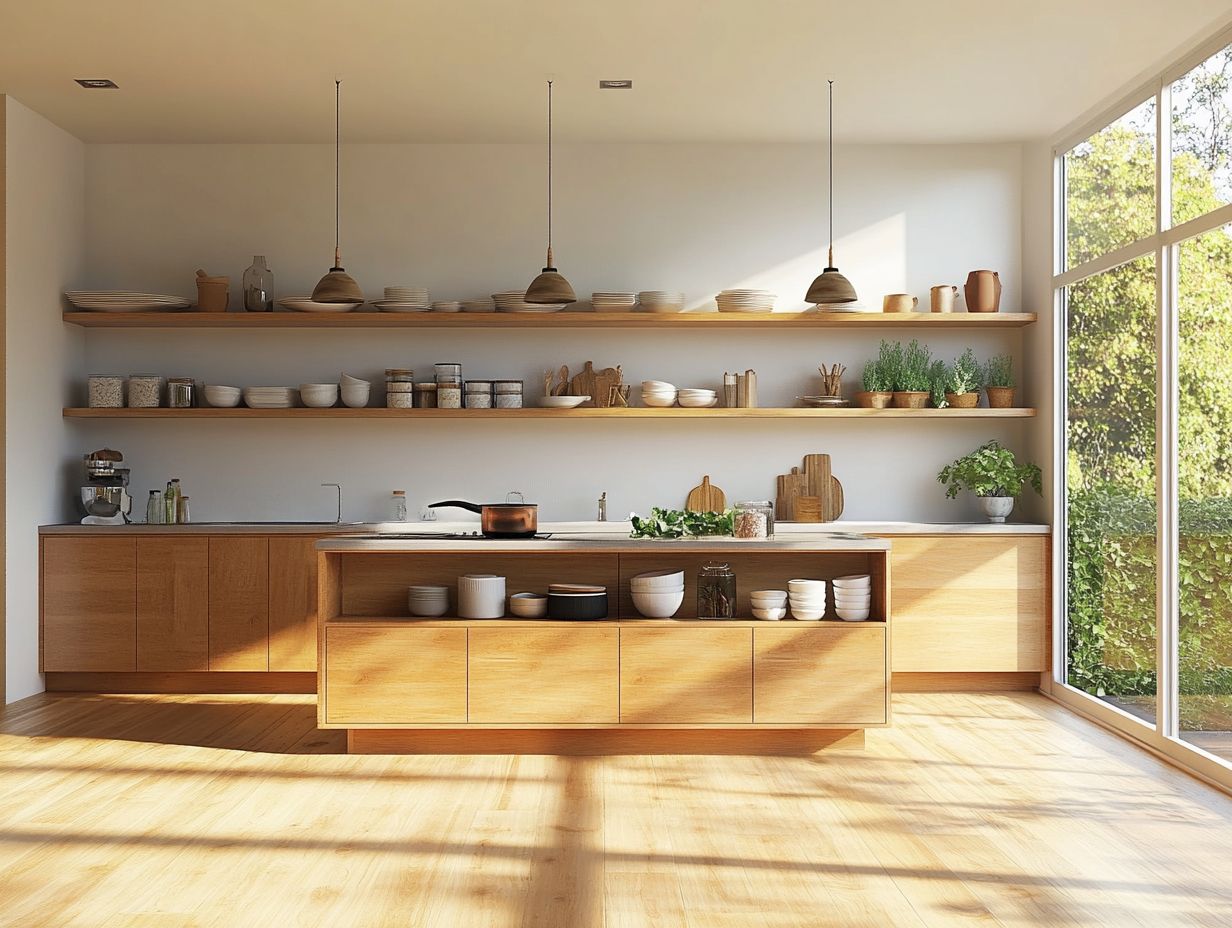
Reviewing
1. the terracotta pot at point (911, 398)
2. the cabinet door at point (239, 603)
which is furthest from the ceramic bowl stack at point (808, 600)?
the cabinet door at point (239, 603)

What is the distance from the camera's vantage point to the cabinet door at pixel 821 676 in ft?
15.7

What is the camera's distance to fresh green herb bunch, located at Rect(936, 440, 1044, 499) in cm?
Answer: 630

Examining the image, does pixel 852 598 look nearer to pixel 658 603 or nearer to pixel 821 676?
pixel 821 676

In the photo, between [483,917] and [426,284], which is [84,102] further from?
[483,917]

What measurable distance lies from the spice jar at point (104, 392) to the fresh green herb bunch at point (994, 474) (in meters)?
4.80

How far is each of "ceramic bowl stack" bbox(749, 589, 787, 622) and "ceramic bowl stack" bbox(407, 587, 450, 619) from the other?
4.42 feet

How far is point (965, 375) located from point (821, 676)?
2.50 m

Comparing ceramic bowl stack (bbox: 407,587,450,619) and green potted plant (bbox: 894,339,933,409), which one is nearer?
ceramic bowl stack (bbox: 407,587,450,619)

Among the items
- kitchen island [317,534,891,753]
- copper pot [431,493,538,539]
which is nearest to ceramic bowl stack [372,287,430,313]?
copper pot [431,493,538,539]

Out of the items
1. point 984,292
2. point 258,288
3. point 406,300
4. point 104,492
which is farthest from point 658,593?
point 104,492

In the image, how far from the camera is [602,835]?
377 centimetres

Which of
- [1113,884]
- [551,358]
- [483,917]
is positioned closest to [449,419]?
[551,358]

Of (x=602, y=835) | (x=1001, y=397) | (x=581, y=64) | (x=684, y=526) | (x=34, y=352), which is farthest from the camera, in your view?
(x=1001, y=397)

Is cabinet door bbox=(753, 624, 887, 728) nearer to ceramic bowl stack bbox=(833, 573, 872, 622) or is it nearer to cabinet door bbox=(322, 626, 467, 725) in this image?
ceramic bowl stack bbox=(833, 573, 872, 622)
